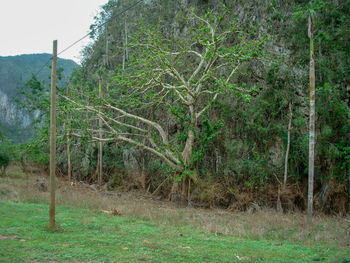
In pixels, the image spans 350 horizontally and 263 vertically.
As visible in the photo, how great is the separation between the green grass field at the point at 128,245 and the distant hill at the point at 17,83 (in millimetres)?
73080

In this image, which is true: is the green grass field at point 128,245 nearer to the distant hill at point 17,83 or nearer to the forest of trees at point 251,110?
the forest of trees at point 251,110

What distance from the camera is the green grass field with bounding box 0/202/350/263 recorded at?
686 centimetres

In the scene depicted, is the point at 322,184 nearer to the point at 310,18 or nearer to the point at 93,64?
the point at 310,18

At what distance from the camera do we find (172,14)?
2933cm

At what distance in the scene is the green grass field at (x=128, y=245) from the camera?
686 centimetres

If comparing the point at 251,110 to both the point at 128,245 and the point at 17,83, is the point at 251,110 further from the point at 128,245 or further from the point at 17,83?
the point at 17,83

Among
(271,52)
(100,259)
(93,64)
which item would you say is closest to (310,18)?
(271,52)

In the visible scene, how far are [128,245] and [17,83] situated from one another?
3943 inches

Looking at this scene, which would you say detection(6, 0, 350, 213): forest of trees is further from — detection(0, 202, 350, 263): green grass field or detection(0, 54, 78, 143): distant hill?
detection(0, 54, 78, 143): distant hill

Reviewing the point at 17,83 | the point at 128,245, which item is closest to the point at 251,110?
the point at 128,245

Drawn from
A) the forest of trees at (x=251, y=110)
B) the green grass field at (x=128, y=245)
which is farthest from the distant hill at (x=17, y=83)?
the green grass field at (x=128, y=245)

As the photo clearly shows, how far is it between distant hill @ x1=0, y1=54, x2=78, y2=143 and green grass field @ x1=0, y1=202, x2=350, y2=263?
240ft

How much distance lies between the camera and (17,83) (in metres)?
Answer: 96.4

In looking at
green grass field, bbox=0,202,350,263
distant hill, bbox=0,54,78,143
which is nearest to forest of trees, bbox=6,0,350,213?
green grass field, bbox=0,202,350,263
